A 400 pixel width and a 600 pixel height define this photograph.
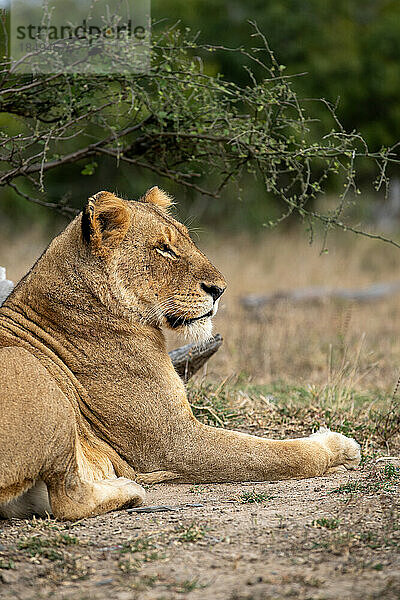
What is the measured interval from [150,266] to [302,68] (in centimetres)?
1591

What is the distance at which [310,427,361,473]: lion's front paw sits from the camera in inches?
181

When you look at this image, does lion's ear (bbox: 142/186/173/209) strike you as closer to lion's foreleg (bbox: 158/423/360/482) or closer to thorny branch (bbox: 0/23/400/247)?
thorny branch (bbox: 0/23/400/247)

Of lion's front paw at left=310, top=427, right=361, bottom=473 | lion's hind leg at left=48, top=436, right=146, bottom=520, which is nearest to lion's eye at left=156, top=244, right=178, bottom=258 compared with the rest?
lion's hind leg at left=48, top=436, right=146, bottom=520

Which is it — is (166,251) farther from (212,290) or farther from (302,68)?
(302,68)

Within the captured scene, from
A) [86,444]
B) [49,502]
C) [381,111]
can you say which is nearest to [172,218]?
[86,444]

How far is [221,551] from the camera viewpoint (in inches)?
126

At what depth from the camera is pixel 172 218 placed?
4773 mm

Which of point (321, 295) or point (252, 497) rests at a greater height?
point (252, 497)

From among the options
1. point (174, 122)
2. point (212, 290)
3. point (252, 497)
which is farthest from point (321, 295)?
point (252, 497)

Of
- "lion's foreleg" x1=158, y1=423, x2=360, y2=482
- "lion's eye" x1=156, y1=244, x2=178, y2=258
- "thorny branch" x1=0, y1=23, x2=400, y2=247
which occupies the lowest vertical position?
"lion's foreleg" x1=158, y1=423, x2=360, y2=482

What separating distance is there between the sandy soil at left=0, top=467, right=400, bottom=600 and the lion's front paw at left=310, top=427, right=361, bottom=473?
0.56 m

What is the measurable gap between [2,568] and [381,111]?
17958 mm

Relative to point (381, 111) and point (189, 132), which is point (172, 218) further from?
point (381, 111)

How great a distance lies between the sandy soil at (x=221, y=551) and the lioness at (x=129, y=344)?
0.94 feet
